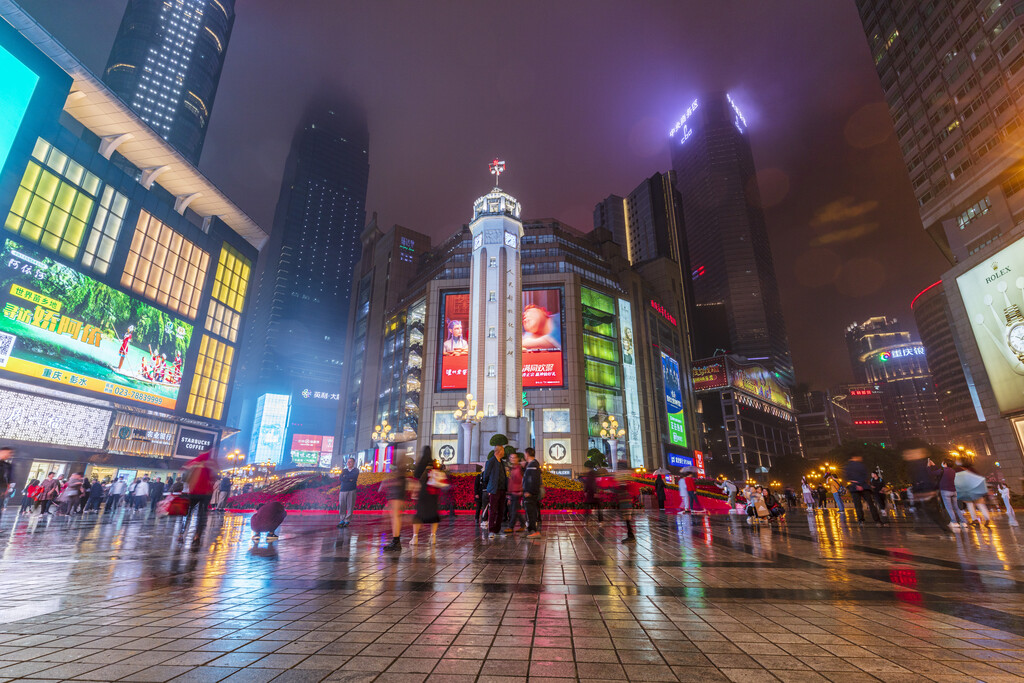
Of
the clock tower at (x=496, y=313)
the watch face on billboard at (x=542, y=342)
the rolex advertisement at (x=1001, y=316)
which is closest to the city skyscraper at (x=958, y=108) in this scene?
the rolex advertisement at (x=1001, y=316)

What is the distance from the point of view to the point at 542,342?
54875 millimetres

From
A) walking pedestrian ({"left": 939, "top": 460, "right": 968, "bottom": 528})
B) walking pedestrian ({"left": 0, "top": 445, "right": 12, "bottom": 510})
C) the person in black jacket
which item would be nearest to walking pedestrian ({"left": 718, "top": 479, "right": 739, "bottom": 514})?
walking pedestrian ({"left": 939, "top": 460, "right": 968, "bottom": 528})

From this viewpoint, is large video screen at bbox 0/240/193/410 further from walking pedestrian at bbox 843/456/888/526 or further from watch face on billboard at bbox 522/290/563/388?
walking pedestrian at bbox 843/456/888/526

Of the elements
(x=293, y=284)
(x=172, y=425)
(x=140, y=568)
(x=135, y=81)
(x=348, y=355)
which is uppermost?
(x=135, y=81)

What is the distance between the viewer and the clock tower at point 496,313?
39375 millimetres

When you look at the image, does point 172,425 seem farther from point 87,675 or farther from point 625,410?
point 87,675

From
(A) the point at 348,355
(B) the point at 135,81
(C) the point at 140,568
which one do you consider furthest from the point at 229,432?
(B) the point at 135,81

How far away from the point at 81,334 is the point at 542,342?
4314cm

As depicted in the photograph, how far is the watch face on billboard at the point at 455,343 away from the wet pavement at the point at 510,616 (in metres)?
46.4

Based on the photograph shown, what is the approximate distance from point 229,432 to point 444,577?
66781 mm

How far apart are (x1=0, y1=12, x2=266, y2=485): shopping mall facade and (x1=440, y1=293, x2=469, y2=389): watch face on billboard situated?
27.8m

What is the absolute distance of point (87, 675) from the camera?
100 inches

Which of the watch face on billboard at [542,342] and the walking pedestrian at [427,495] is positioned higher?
the watch face on billboard at [542,342]

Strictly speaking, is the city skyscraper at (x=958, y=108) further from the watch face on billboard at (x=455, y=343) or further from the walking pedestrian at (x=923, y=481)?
the watch face on billboard at (x=455, y=343)
